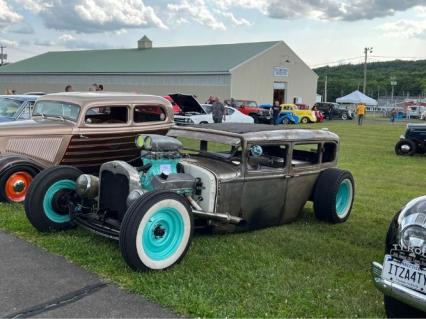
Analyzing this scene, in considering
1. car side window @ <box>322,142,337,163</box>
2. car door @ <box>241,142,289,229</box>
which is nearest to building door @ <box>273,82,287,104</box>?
car side window @ <box>322,142,337,163</box>

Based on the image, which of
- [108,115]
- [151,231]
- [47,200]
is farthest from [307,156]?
[108,115]

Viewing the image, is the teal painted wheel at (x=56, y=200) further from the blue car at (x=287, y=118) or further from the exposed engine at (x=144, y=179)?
the blue car at (x=287, y=118)

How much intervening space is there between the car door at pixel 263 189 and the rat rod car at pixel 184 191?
0.04ft

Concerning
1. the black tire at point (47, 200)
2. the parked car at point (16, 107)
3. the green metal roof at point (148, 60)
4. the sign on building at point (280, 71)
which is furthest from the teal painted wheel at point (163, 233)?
the sign on building at point (280, 71)

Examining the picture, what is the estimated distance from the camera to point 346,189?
6586 millimetres

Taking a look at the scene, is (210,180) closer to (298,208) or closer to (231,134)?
(231,134)

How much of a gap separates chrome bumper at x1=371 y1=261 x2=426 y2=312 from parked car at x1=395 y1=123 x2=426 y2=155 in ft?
41.3

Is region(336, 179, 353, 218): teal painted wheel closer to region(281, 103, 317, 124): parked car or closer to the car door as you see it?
the car door

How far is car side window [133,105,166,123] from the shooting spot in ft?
28.2

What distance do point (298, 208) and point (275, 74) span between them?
38799 mm

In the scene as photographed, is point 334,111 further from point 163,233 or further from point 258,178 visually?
point 163,233

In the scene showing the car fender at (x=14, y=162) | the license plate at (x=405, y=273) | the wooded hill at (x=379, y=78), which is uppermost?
the wooded hill at (x=379, y=78)

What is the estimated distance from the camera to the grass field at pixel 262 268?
3.89 m

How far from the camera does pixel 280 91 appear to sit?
45.6 meters
